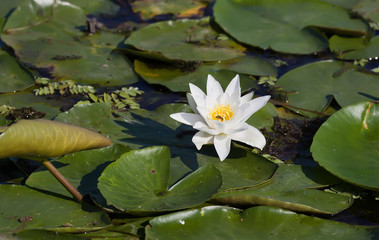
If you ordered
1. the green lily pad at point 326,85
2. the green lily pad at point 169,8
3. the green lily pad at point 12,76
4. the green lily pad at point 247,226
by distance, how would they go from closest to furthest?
the green lily pad at point 247,226 < the green lily pad at point 326,85 < the green lily pad at point 12,76 < the green lily pad at point 169,8

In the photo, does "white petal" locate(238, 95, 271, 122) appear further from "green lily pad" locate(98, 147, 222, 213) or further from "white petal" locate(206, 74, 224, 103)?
"green lily pad" locate(98, 147, 222, 213)

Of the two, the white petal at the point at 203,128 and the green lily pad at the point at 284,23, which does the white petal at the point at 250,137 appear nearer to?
the white petal at the point at 203,128

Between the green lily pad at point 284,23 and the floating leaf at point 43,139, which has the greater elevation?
the floating leaf at point 43,139

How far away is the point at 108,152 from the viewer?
10.0ft

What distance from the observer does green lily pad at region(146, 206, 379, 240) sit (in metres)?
2.57

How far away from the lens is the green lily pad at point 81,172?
2838 millimetres

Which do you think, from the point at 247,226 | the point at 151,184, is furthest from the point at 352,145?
the point at 151,184

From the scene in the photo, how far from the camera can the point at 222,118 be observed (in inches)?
118

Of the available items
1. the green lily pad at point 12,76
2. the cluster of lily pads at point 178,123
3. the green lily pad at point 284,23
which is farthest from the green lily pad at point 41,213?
the green lily pad at point 284,23

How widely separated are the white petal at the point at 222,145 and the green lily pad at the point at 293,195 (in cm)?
23

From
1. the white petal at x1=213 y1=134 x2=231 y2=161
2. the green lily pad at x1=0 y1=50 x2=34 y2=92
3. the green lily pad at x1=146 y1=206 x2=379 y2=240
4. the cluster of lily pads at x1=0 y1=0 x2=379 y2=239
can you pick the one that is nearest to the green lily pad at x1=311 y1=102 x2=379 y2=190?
the cluster of lily pads at x1=0 y1=0 x2=379 y2=239

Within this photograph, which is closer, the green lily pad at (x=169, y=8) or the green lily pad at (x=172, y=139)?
the green lily pad at (x=172, y=139)

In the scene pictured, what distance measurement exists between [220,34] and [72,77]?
1.61 meters

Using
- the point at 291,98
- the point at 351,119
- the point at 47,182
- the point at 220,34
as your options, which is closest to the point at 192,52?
the point at 220,34
